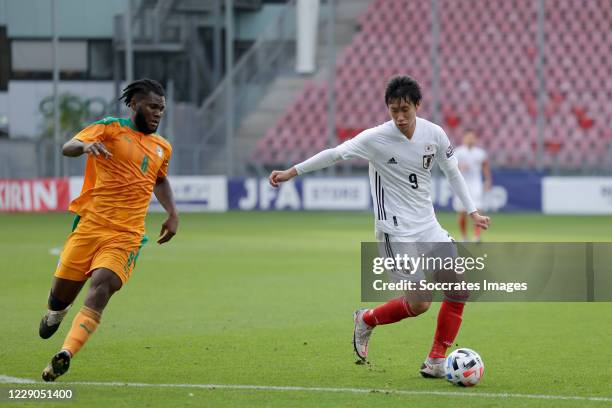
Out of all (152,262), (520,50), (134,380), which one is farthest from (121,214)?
(520,50)

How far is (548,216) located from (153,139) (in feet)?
77.7

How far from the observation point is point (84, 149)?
25.6ft

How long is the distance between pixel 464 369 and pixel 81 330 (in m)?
2.53

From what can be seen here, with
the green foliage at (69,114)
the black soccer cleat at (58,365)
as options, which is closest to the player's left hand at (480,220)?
the black soccer cleat at (58,365)

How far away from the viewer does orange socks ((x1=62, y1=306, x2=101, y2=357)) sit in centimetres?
774

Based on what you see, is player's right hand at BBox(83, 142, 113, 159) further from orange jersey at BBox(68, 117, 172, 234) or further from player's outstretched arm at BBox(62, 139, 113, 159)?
orange jersey at BBox(68, 117, 172, 234)

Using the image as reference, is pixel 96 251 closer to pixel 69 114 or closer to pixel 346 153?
pixel 346 153

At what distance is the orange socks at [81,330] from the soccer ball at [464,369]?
7.80 feet

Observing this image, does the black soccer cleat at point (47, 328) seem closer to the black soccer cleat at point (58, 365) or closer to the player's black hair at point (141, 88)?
the black soccer cleat at point (58, 365)

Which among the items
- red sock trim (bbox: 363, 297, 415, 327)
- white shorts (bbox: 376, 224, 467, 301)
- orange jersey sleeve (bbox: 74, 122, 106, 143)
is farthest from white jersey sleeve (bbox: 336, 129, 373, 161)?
orange jersey sleeve (bbox: 74, 122, 106, 143)

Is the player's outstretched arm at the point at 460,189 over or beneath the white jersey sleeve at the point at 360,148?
beneath

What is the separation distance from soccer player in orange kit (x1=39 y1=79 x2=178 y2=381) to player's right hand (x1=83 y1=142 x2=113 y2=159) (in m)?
0.13

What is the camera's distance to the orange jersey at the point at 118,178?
26.9ft

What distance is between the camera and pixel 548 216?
3095cm
